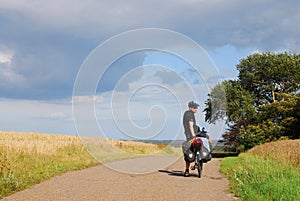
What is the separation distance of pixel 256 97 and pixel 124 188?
49.2 meters

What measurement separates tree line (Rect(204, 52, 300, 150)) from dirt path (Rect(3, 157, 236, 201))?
36.4 metres

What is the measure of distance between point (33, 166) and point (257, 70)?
1890 inches

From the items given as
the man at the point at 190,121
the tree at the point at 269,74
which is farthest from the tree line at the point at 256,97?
the man at the point at 190,121

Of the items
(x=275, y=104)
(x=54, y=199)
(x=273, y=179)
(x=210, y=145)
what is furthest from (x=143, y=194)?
(x=275, y=104)

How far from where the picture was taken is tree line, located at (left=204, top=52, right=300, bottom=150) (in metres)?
47.8

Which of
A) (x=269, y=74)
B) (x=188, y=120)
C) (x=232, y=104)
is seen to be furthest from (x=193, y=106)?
(x=269, y=74)

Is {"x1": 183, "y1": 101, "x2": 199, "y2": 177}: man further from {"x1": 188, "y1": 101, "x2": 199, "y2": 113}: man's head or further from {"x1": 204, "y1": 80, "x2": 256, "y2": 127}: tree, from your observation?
{"x1": 204, "y1": 80, "x2": 256, "y2": 127}: tree

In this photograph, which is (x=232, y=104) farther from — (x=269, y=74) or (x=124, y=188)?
(x=124, y=188)

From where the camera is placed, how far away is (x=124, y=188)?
A: 996 cm

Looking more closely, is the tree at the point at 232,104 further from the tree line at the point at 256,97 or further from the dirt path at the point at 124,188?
the dirt path at the point at 124,188

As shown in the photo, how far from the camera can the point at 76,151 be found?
2056cm

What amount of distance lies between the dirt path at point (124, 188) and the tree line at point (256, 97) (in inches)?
1432

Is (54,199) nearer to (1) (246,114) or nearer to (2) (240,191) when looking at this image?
(2) (240,191)

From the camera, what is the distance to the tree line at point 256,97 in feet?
157
